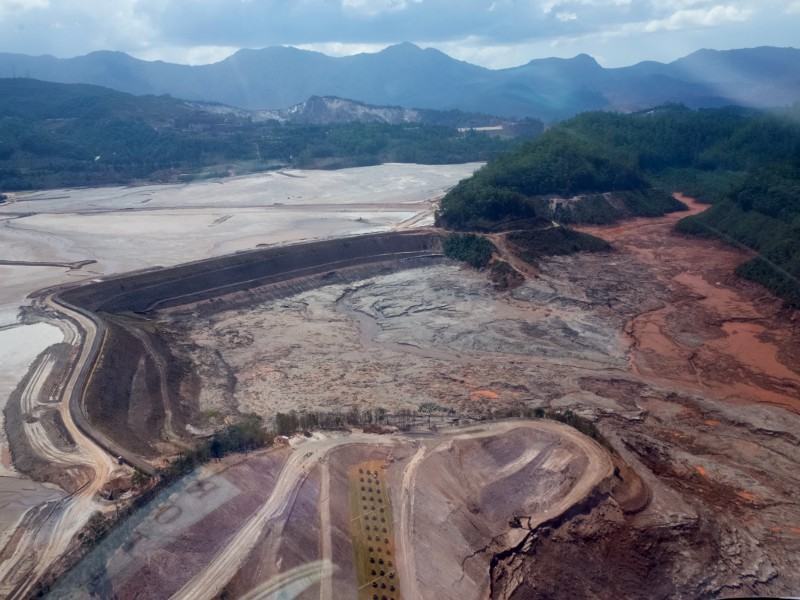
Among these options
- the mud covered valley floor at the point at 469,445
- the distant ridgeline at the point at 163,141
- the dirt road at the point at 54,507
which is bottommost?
the mud covered valley floor at the point at 469,445

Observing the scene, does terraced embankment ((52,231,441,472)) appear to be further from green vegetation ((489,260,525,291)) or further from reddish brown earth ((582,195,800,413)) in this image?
reddish brown earth ((582,195,800,413))

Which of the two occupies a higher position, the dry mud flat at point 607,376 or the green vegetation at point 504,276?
the green vegetation at point 504,276

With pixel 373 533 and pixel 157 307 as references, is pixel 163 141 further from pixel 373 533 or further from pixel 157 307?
pixel 373 533

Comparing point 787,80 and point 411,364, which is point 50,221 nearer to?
point 411,364

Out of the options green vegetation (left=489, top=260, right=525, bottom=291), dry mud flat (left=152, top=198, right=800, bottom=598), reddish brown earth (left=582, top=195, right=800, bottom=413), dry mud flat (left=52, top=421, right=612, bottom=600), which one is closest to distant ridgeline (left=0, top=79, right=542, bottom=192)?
green vegetation (left=489, top=260, right=525, bottom=291)

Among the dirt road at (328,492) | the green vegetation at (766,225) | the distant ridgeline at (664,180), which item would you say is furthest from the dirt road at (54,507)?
the green vegetation at (766,225)

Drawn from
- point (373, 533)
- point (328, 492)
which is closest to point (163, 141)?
point (328, 492)

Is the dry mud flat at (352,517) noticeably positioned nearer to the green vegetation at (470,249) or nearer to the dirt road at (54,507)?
the dirt road at (54,507)

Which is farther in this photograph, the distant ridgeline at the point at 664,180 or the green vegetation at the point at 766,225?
the distant ridgeline at the point at 664,180
